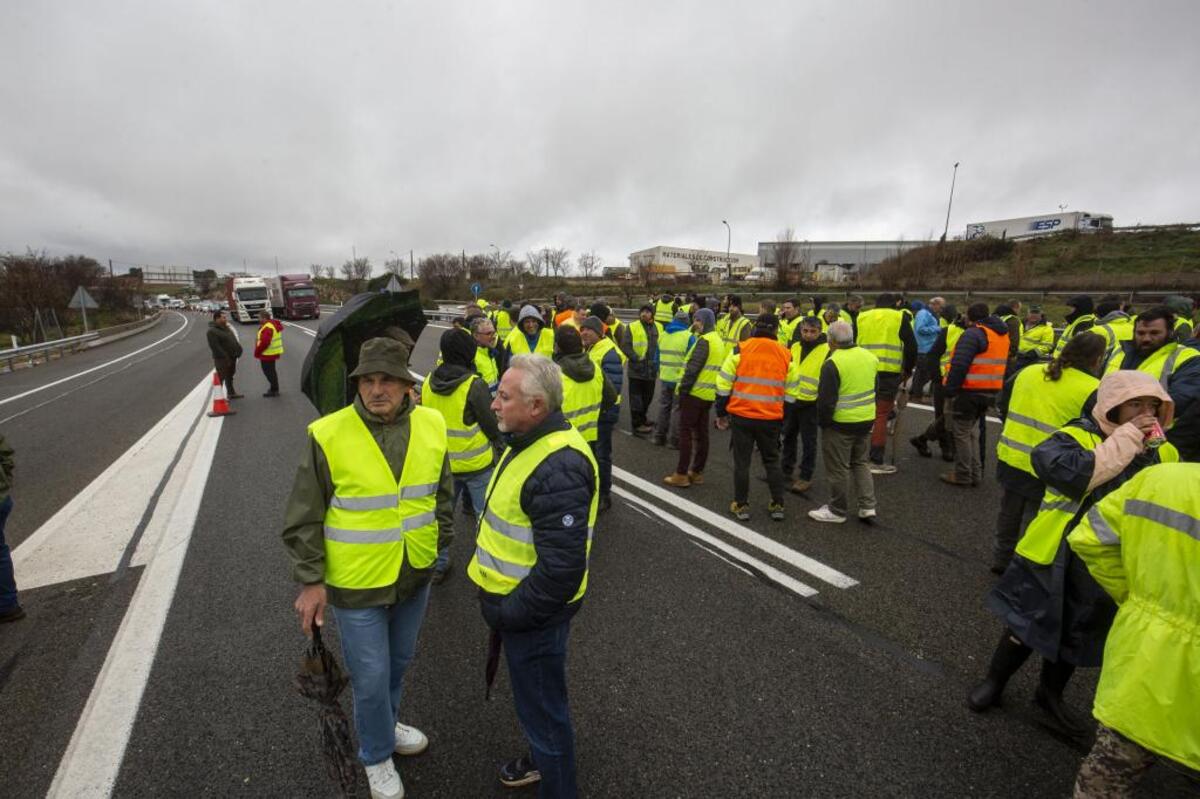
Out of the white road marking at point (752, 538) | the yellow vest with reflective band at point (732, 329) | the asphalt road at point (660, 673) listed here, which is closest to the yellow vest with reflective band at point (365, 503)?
the asphalt road at point (660, 673)

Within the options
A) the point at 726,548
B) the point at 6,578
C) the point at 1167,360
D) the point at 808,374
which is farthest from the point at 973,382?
the point at 6,578

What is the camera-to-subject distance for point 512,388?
203 cm

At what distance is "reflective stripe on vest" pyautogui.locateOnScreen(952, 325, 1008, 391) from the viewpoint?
5.59 metres

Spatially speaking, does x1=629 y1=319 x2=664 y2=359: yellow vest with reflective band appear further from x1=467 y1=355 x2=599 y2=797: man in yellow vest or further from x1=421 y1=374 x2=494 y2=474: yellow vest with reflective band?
x1=467 y1=355 x2=599 y2=797: man in yellow vest

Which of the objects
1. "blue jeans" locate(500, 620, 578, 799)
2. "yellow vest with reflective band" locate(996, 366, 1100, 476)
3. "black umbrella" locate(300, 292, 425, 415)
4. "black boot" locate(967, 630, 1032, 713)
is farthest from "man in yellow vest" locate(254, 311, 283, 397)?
"black boot" locate(967, 630, 1032, 713)

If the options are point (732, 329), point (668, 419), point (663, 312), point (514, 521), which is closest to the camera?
point (514, 521)

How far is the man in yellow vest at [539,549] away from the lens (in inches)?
75.1

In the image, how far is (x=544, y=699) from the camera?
2055mm

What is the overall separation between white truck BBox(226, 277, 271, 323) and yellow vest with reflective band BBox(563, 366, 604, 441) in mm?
36497

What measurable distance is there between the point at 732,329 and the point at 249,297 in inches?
1423

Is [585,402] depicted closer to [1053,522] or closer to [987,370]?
[1053,522]

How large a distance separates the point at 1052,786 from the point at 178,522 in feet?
21.5

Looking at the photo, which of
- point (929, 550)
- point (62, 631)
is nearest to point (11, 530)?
point (62, 631)

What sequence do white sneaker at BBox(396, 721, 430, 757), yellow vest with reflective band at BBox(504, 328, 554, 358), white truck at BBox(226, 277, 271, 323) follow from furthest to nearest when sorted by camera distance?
white truck at BBox(226, 277, 271, 323) < yellow vest with reflective band at BBox(504, 328, 554, 358) < white sneaker at BBox(396, 721, 430, 757)
